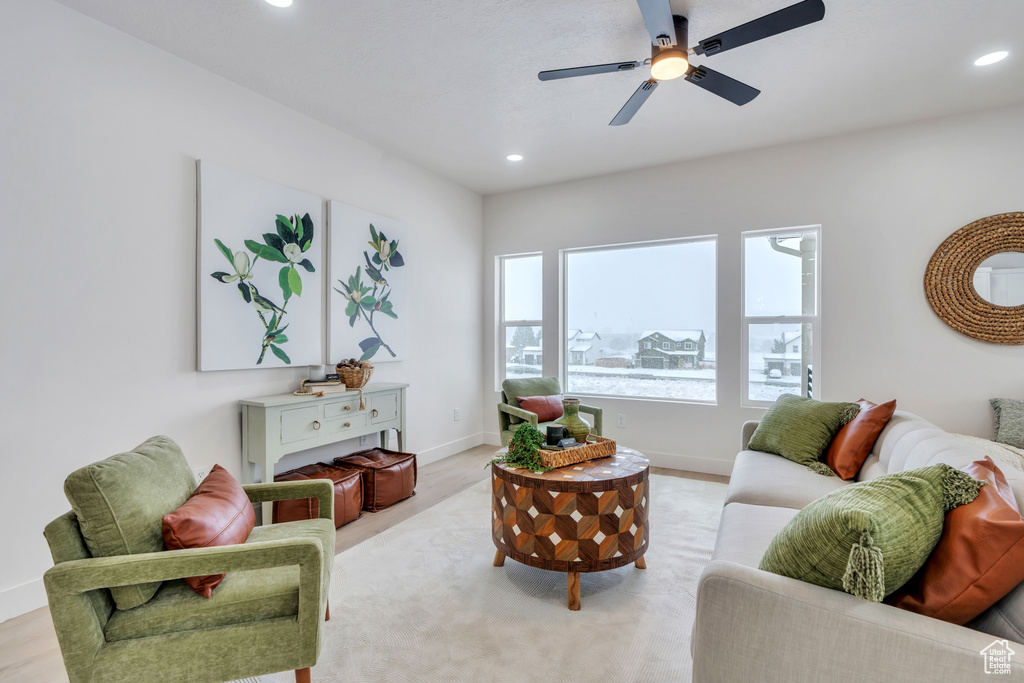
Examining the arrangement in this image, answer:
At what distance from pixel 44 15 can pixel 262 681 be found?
9.86 feet

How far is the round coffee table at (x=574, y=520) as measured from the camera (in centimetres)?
206

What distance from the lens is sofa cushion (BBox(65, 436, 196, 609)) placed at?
1306 mm

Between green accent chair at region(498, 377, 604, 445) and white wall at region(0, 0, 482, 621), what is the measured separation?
5.37ft

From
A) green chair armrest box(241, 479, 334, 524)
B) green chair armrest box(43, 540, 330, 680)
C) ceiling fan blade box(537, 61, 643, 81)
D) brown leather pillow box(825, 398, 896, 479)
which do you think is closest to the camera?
green chair armrest box(43, 540, 330, 680)

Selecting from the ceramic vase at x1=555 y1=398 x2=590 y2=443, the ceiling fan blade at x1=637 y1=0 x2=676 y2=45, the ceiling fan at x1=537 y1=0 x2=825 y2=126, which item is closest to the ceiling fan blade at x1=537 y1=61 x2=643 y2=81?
the ceiling fan at x1=537 y1=0 x2=825 y2=126

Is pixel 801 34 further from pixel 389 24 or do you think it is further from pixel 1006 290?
pixel 1006 290

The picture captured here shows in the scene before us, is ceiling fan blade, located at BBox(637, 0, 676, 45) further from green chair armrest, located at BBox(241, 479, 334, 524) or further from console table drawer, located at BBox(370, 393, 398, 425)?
console table drawer, located at BBox(370, 393, 398, 425)

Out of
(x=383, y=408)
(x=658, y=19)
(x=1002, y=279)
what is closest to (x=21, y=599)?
(x=383, y=408)

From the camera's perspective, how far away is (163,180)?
2.58 meters

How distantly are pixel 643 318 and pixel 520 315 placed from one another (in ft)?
4.41

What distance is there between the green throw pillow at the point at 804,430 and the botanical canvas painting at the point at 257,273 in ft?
10.00

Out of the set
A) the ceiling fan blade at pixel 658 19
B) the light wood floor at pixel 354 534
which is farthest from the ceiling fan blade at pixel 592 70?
the light wood floor at pixel 354 534

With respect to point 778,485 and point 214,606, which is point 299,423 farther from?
point 778,485

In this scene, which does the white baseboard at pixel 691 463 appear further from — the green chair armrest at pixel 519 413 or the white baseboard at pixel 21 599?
the white baseboard at pixel 21 599
